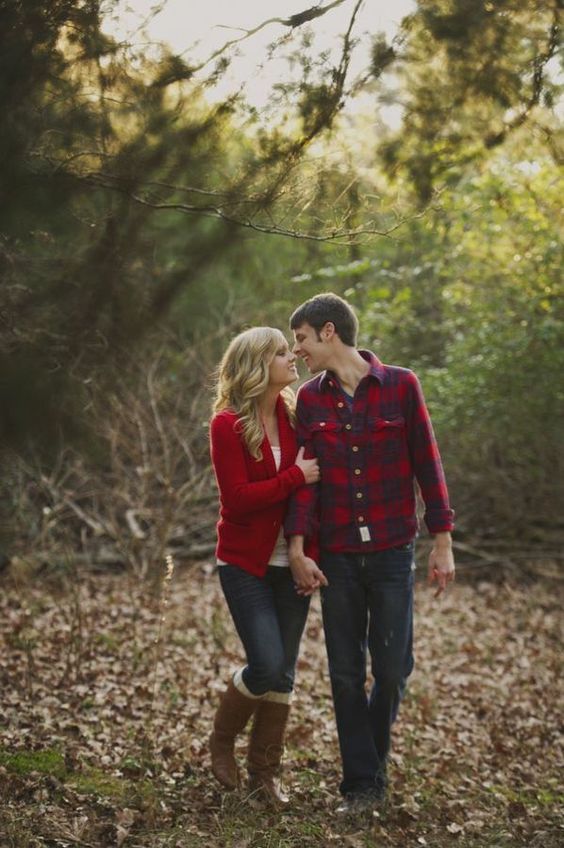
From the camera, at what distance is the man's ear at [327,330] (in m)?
4.24

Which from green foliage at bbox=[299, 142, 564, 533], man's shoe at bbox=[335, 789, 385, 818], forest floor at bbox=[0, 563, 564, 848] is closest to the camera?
forest floor at bbox=[0, 563, 564, 848]

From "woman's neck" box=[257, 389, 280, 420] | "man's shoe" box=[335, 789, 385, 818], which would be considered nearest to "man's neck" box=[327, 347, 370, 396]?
"woman's neck" box=[257, 389, 280, 420]

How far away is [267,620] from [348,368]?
1.19 metres

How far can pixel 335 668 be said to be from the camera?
168 inches

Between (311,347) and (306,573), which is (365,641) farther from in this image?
(311,347)

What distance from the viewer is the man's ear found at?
4.24 meters

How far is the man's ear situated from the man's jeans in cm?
98

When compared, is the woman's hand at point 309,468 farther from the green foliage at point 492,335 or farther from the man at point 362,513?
the green foliage at point 492,335

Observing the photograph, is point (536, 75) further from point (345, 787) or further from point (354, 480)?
point (345, 787)

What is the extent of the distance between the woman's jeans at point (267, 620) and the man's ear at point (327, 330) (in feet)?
3.48

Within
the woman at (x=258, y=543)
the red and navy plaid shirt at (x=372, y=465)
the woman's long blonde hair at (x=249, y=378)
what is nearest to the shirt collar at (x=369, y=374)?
the red and navy plaid shirt at (x=372, y=465)

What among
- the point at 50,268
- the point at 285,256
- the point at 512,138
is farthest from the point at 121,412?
the point at 285,256

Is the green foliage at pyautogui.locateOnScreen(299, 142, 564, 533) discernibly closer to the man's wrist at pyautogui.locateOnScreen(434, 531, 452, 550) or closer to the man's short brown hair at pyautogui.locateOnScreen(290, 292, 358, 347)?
the man's short brown hair at pyautogui.locateOnScreen(290, 292, 358, 347)

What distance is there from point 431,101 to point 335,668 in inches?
107
